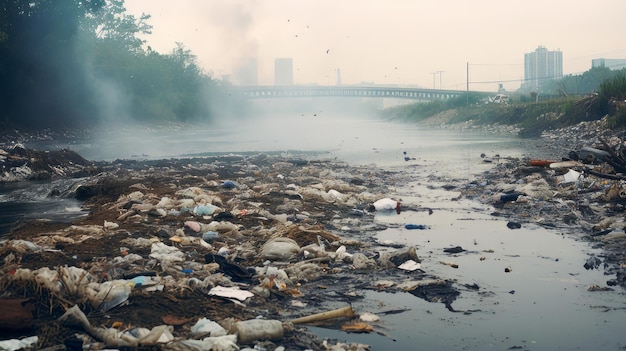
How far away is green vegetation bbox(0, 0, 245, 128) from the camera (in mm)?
37375

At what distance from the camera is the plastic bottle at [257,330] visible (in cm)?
505

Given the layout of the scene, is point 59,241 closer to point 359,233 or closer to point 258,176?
point 359,233

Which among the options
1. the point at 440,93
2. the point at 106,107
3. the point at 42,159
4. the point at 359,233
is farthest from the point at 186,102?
the point at 359,233

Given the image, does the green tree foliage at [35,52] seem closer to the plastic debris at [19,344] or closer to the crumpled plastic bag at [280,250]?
the crumpled plastic bag at [280,250]

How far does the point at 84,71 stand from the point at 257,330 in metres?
50.9

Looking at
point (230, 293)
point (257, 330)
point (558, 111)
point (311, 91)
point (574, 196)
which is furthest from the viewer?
point (311, 91)

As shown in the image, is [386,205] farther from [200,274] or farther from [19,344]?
[19,344]

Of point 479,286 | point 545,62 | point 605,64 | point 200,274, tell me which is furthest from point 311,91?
point 479,286

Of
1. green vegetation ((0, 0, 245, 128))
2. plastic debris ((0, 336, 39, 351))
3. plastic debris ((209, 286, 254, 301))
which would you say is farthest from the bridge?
plastic debris ((0, 336, 39, 351))

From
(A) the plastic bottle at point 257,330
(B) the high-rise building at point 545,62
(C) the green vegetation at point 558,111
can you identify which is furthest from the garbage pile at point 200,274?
(B) the high-rise building at point 545,62

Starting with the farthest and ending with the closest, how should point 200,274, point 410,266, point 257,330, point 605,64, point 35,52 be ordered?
point 605,64 < point 35,52 < point 410,266 < point 200,274 < point 257,330

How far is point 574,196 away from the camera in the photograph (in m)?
11.5

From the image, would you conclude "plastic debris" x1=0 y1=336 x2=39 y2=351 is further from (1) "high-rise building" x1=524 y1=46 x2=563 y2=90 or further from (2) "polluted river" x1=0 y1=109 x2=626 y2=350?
(1) "high-rise building" x1=524 y1=46 x2=563 y2=90

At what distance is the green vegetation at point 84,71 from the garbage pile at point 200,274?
27969mm
